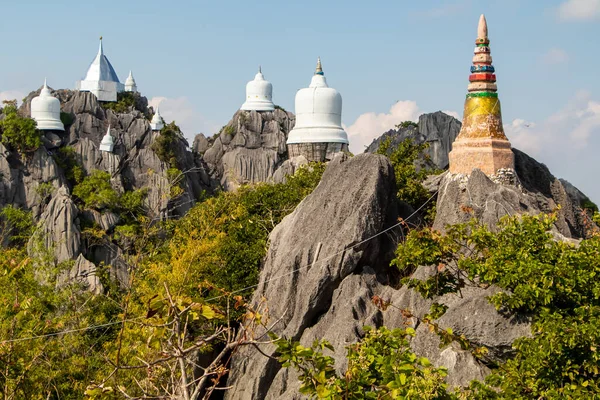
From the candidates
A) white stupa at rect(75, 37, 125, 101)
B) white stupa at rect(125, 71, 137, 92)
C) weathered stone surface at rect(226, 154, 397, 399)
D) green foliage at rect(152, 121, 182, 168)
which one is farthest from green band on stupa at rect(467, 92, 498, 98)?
white stupa at rect(125, 71, 137, 92)

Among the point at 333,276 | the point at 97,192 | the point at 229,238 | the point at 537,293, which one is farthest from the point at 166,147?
the point at 537,293

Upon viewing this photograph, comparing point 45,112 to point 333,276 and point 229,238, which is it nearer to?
point 229,238

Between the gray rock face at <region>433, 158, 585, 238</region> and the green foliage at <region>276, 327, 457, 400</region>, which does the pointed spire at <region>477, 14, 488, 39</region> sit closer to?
the gray rock face at <region>433, 158, 585, 238</region>

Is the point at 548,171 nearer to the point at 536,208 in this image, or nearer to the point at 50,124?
the point at 536,208

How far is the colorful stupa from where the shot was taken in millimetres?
18016

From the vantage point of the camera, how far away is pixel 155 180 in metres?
51.7

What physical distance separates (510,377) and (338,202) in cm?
721

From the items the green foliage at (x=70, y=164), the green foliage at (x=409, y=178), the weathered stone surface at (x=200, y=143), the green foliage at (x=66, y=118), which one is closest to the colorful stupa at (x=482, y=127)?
the green foliage at (x=409, y=178)

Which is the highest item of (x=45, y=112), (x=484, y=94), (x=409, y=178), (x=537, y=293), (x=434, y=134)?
(x=45, y=112)

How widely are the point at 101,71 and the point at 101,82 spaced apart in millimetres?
790

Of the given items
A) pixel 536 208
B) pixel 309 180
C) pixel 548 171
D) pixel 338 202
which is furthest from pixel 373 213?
pixel 309 180

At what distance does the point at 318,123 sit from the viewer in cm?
4100

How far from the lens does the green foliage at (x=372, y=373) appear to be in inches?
326

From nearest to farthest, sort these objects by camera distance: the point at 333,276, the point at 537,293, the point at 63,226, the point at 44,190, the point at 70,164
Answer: the point at 537,293 < the point at 333,276 < the point at 63,226 < the point at 44,190 < the point at 70,164
